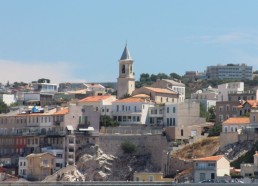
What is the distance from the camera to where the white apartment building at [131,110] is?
101750 millimetres

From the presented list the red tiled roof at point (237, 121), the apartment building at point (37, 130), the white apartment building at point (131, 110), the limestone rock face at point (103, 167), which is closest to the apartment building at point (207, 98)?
the white apartment building at point (131, 110)

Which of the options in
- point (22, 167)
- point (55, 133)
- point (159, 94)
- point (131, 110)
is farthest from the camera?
point (159, 94)

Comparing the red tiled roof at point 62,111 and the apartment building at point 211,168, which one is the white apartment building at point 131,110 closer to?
the red tiled roof at point 62,111

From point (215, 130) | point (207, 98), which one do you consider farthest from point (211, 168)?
point (207, 98)

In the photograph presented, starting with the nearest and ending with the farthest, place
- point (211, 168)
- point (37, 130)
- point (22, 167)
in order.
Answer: point (211, 168) < point (22, 167) < point (37, 130)

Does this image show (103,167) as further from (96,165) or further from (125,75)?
(125,75)

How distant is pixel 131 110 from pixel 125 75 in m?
8.41

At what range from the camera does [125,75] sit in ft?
360

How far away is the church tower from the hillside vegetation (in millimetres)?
18298

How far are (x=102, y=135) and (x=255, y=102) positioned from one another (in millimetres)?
13927

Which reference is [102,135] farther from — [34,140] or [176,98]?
[176,98]

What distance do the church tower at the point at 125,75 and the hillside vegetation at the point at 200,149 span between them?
18298 millimetres

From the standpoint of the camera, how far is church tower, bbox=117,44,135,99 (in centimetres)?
10950

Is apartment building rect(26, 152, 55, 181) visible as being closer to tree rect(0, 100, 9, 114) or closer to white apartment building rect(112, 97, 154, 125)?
white apartment building rect(112, 97, 154, 125)
